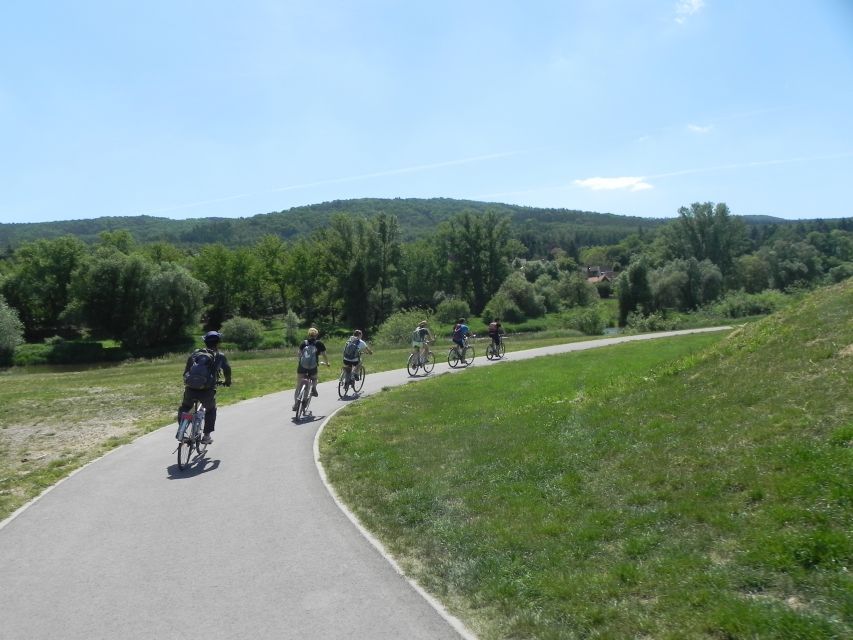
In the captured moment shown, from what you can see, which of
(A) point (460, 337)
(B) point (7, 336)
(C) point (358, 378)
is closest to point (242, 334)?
(B) point (7, 336)

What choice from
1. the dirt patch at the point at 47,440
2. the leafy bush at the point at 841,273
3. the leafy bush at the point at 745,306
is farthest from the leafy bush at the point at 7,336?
the leafy bush at the point at 841,273

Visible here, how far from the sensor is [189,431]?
1026 cm

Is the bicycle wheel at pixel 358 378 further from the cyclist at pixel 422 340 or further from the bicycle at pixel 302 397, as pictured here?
the cyclist at pixel 422 340

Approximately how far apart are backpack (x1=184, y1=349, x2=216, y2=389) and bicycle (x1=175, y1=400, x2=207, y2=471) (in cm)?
32

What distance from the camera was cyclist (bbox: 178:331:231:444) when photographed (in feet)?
34.1

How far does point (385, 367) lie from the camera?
27547 mm

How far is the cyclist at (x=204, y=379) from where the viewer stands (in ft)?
34.1

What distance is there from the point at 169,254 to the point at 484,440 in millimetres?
91564

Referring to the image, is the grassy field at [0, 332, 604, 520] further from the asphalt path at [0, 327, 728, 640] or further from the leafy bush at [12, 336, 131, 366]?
the leafy bush at [12, 336, 131, 366]

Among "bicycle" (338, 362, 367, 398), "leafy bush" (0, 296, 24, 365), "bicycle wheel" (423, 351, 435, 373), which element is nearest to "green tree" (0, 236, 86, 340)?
"leafy bush" (0, 296, 24, 365)

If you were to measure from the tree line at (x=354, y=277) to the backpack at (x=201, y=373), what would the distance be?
50.7 metres

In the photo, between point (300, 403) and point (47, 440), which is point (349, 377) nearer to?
point (300, 403)

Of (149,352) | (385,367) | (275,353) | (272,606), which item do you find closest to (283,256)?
(149,352)

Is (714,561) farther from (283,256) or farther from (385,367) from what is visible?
(283,256)
